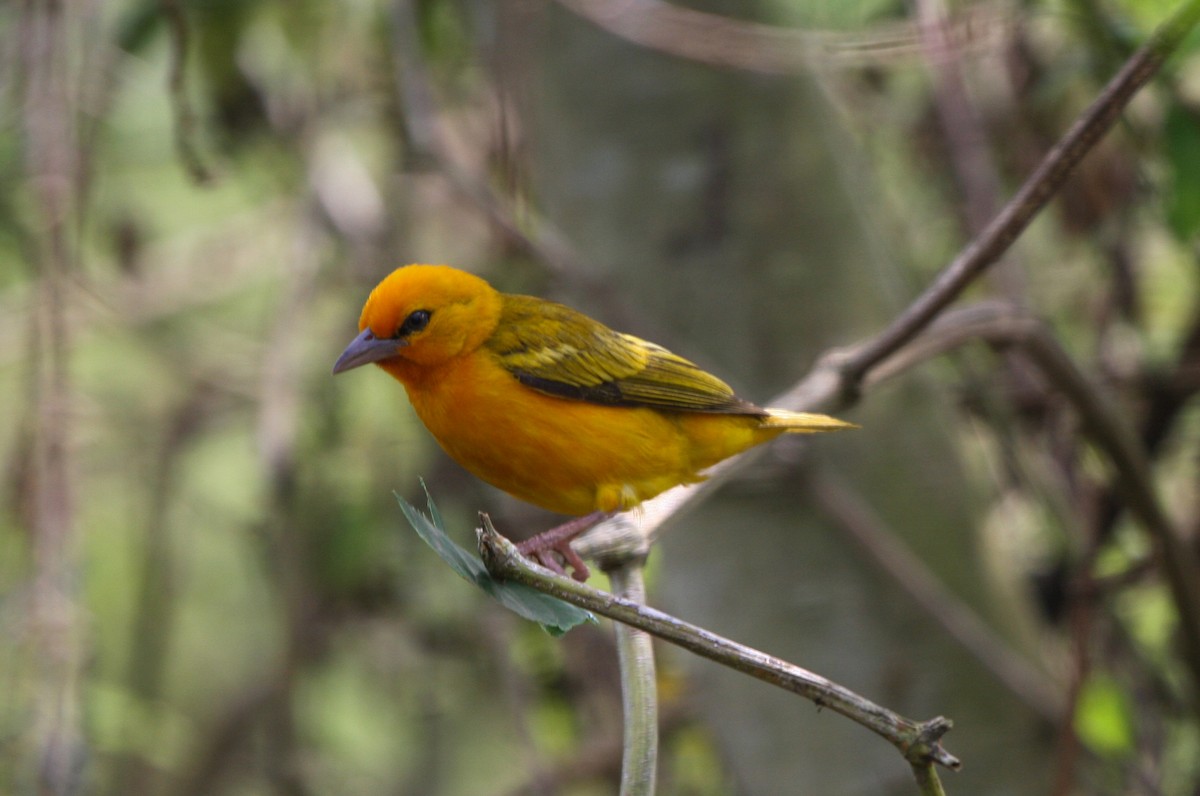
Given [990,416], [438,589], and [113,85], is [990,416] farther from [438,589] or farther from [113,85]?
[113,85]

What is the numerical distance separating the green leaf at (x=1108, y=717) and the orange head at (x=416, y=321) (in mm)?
2715

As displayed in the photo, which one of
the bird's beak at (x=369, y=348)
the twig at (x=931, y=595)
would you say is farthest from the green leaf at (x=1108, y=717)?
the bird's beak at (x=369, y=348)

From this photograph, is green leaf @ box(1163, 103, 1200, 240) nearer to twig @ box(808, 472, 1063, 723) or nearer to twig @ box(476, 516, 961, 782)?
twig @ box(808, 472, 1063, 723)

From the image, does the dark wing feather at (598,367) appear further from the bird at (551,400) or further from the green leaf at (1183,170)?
the green leaf at (1183,170)

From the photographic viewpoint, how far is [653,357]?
10.2 ft

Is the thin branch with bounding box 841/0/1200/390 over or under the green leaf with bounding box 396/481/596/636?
over

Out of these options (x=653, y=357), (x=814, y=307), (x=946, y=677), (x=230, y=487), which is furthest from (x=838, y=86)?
(x=230, y=487)

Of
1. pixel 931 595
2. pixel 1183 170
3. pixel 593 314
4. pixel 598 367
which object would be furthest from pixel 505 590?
pixel 593 314

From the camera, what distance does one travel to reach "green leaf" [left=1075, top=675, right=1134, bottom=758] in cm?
434

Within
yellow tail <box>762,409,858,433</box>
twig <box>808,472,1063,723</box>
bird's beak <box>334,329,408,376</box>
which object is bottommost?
A: twig <box>808,472,1063,723</box>

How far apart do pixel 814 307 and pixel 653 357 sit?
0.53m

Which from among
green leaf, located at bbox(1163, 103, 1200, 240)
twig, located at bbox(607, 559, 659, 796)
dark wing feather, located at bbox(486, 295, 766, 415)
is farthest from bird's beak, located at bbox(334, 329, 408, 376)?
green leaf, located at bbox(1163, 103, 1200, 240)

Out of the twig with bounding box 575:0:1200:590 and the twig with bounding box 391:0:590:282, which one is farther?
the twig with bounding box 391:0:590:282

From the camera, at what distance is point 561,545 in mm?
2697
